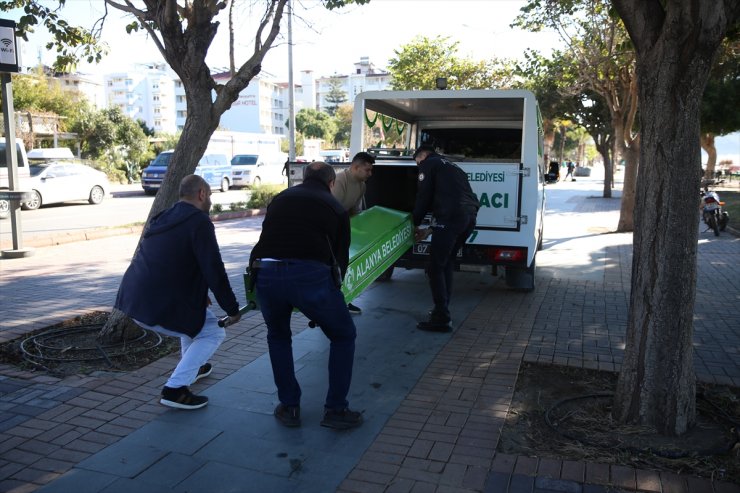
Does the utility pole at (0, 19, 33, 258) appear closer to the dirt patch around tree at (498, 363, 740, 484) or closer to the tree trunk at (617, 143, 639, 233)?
the dirt patch around tree at (498, 363, 740, 484)

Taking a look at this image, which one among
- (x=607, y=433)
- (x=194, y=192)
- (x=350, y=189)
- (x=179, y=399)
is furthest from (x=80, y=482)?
(x=350, y=189)

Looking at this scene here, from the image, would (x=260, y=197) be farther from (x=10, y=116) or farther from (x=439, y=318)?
(x=439, y=318)

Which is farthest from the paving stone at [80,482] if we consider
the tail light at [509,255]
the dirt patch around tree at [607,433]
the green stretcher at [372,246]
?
the tail light at [509,255]

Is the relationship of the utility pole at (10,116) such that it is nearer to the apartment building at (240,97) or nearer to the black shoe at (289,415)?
the black shoe at (289,415)

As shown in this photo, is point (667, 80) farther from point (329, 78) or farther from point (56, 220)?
point (329, 78)

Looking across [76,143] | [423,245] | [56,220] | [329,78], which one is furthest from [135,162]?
[329,78]

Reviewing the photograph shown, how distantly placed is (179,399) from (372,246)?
1892mm

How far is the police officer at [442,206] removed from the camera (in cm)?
601

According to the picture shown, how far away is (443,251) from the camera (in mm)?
6051

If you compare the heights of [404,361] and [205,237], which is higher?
[205,237]

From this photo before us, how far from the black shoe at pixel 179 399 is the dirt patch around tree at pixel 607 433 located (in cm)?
210

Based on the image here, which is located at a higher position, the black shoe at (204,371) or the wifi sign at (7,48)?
the wifi sign at (7,48)

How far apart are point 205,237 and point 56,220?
13.5 m

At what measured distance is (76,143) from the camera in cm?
3725
